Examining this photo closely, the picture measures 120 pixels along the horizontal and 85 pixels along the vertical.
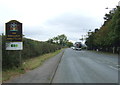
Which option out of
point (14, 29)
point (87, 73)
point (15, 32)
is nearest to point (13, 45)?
point (15, 32)

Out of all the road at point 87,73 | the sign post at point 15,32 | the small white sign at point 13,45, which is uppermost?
the sign post at point 15,32

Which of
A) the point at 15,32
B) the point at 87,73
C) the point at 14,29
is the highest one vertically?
the point at 14,29

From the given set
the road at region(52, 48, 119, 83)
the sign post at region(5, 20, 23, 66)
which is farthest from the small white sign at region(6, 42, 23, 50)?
the road at region(52, 48, 119, 83)

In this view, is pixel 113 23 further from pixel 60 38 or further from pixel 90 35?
pixel 60 38

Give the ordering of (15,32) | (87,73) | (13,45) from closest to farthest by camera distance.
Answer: (87,73) < (13,45) < (15,32)

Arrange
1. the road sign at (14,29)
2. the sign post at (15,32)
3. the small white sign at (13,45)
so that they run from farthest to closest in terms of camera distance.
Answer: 1. the road sign at (14,29)
2. the sign post at (15,32)
3. the small white sign at (13,45)

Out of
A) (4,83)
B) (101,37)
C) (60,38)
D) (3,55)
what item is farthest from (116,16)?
(60,38)

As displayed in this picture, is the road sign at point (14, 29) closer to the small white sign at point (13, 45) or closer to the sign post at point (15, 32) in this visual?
the sign post at point (15, 32)

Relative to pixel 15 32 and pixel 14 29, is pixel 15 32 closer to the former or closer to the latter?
pixel 15 32

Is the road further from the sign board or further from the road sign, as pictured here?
the road sign

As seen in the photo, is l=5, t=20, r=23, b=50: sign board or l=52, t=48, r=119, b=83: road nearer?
l=52, t=48, r=119, b=83: road

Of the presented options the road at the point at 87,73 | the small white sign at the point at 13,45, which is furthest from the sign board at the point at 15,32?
the road at the point at 87,73

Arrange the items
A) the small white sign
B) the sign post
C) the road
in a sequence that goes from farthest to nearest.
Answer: the sign post, the small white sign, the road

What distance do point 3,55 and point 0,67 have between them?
80 cm
